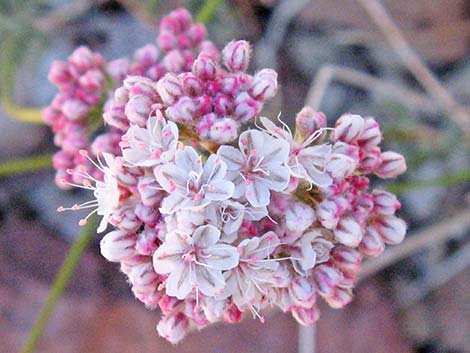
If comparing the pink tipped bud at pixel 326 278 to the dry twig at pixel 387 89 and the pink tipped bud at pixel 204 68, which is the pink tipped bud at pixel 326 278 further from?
the dry twig at pixel 387 89

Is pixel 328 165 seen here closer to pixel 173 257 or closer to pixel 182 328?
pixel 173 257

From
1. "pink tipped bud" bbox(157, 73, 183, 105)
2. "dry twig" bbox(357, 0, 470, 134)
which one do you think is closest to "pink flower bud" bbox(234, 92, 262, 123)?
"pink tipped bud" bbox(157, 73, 183, 105)

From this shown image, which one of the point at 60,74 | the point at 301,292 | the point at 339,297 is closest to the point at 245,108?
the point at 301,292

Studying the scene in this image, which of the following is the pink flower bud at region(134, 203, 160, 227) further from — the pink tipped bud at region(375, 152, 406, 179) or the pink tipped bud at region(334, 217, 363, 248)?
the pink tipped bud at region(375, 152, 406, 179)

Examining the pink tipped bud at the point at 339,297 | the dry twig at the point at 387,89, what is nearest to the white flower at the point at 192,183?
the pink tipped bud at the point at 339,297

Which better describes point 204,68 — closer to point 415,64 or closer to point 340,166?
point 340,166

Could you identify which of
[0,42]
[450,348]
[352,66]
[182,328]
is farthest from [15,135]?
[450,348]

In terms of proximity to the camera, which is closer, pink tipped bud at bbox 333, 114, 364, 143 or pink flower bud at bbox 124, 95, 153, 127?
pink flower bud at bbox 124, 95, 153, 127
